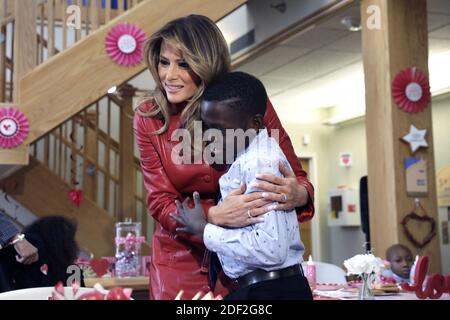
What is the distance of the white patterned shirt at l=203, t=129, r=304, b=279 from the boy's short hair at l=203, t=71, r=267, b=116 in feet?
0.20

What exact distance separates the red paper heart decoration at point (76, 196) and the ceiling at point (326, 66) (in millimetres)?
2255

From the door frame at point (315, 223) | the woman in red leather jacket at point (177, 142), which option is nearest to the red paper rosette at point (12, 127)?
the woman in red leather jacket at point (177, 142)

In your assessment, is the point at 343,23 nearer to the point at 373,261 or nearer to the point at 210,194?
the point at 373,261

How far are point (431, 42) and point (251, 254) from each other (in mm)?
5353

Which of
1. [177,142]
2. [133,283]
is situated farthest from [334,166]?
[177,142]

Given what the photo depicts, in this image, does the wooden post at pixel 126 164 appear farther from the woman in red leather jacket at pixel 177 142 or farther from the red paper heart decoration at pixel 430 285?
the woman in red leather jacket at pixel 177 142

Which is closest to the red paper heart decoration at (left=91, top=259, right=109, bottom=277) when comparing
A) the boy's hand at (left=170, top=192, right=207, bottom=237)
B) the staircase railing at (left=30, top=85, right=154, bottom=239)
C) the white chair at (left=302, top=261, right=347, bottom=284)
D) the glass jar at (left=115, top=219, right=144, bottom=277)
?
the glass jar at (left=115, top=219, right=144, bottom=277)

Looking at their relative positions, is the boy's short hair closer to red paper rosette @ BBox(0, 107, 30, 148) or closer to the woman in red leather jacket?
the woman in red leather jacket

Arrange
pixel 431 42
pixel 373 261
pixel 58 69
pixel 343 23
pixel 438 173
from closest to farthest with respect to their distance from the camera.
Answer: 1. pixel 373 261
2. pixel 58 69
3. pixel 343 23
4. pixel 431 42
5. pixel 438 173

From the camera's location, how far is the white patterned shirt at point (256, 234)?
1.10 m

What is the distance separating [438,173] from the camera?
7.23 meters

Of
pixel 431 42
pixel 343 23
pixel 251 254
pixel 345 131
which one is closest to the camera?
pixel 251 254

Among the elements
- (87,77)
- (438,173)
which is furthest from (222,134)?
(438,173)

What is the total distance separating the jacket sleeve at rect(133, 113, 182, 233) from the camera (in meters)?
1.33
